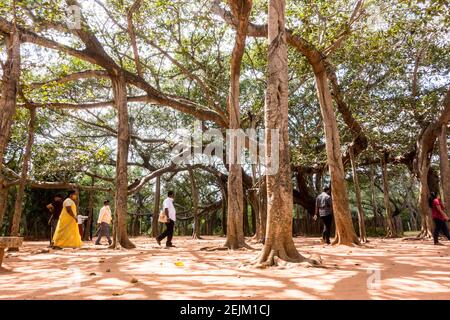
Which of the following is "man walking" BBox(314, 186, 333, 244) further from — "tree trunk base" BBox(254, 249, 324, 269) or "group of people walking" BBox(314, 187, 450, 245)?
"tree trunk base" BBox(254, 249, 324, 269)

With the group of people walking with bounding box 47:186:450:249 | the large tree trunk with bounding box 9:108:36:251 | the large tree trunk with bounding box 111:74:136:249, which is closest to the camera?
the group of people walking with bounding box 47:186:450:249

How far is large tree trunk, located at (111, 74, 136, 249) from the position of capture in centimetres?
912

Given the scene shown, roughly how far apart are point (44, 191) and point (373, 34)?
17.6m

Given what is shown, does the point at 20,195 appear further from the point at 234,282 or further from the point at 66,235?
the point at 234,282

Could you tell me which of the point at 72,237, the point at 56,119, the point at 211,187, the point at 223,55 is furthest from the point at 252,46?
the point at 211,187

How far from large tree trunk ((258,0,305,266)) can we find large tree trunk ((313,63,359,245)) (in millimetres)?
3876

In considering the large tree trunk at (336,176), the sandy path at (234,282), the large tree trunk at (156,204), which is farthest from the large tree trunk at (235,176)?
the large tree trunk at (156,204)

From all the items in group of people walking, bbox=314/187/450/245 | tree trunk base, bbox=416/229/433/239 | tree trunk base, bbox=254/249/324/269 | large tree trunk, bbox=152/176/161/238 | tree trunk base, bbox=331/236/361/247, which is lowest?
tree trunk base, bbox=254/249/324/269

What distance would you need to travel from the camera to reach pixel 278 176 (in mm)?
5227

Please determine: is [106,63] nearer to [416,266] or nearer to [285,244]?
[285,244]

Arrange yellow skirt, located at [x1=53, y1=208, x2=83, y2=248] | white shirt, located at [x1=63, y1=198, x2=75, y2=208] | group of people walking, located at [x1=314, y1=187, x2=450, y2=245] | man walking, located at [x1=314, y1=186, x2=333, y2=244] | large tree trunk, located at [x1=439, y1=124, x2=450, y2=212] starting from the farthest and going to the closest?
large tree trunk, located at [x1=439, y1=124, x2=450, y2=212] < man walking, located at [x1=314, y1=186, x2=333, y2=244] < group of people walking, located at [x1=314, y1=187, x2=450, y2=245] < yellow skirt, located at [x1=53, y1=208, x2=83, y2=248] < white shirt, located at [x1=63, y1=198, x2=75, y2=208]

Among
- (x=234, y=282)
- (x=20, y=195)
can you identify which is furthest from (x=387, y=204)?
(x=20, y=195)

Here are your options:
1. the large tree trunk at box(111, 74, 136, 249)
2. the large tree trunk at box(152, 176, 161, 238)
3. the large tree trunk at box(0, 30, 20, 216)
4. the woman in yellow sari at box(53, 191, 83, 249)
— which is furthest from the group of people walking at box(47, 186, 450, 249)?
the large tree trunk at box(152, 176, 161, 238)

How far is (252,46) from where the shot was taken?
13.6 metres
